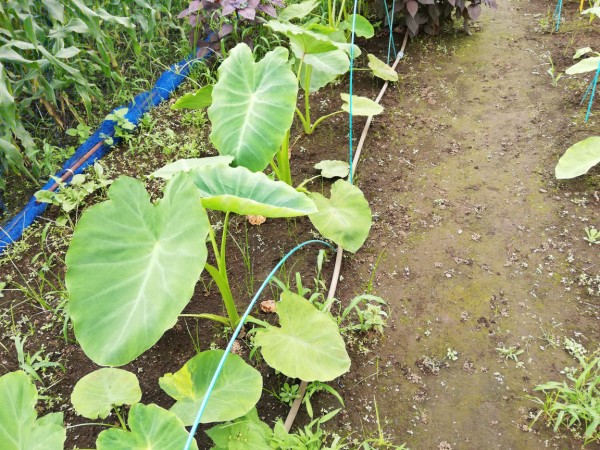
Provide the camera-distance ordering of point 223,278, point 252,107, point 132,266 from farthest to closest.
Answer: point 252,107, point 223,278, point 132,266

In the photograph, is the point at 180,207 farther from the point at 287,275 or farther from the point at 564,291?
the point at 564,291

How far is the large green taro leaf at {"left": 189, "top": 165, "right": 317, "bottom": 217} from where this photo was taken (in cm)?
121

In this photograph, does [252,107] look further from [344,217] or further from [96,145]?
[96,145]

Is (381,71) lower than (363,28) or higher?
lower

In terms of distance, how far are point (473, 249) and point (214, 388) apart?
113 cm

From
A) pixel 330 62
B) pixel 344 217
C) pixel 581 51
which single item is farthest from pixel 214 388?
pixel 581 51

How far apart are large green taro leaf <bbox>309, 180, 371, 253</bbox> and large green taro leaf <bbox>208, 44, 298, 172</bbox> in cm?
34

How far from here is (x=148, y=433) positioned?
1.06m

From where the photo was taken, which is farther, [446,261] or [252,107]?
[446,261]

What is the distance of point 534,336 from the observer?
1.56 meters

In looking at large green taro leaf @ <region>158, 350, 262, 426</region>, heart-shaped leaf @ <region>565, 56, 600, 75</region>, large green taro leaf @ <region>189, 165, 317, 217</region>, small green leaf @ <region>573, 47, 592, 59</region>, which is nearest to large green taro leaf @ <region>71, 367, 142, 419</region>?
large green taro leaf @ <region>158, 350, 262, 426</region>

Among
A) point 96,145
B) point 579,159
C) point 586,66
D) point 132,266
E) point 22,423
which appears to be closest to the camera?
point 22,423

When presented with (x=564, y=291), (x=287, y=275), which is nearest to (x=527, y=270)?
(x=564, y=291)

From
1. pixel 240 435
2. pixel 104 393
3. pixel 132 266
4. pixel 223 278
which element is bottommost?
pixel 240 435
